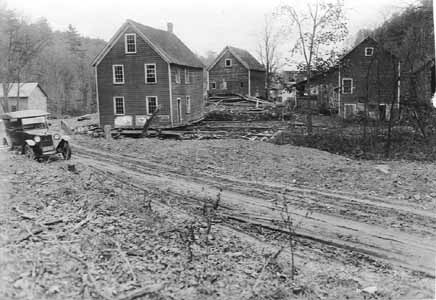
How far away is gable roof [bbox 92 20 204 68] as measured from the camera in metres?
21.7

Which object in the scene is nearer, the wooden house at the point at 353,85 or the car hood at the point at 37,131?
the car hood at the point at 37,131

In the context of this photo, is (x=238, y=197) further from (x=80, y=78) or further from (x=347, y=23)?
(x=347, y=23)

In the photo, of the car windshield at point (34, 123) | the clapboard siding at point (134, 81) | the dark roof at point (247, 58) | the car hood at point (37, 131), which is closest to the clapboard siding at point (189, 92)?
the clapboard siding at point (134, 81)

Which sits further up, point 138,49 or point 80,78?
point 138,49

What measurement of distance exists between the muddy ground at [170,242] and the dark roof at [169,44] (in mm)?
Answer: 12631

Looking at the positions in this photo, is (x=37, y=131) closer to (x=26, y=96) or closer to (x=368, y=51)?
(x=26, y=96)

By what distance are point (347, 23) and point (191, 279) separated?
18933 millimetres

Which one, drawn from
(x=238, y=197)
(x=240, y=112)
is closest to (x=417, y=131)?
(x=238, y=197)

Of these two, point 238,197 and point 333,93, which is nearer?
point 238,197

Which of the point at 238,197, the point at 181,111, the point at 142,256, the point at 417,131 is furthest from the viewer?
the point at 181,111

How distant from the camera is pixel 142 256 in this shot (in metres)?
6.99

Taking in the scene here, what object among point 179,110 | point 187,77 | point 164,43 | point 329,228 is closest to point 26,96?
point 329,228

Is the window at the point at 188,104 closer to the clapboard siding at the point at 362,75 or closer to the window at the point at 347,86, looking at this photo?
the clapboard siding at the point at 362,75

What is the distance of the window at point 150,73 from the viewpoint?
2413 cm
